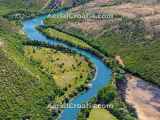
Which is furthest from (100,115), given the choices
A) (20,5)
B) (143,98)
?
(20,5)

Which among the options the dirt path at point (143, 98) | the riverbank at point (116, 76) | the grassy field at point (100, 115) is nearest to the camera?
the grassy field at point (100, 115)

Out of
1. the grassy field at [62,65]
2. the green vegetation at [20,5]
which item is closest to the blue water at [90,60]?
the grassy field at [62,65]

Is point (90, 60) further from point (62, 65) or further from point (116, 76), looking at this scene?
point (116, 76)

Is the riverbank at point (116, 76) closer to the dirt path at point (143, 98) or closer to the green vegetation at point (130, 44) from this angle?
the dirt path at point (143, 98)

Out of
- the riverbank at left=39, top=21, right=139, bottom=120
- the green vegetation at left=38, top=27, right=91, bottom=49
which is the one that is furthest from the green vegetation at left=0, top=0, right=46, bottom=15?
the green vegetation at left=38, top=27, right=91, bottom=49

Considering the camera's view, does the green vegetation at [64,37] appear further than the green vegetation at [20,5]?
No

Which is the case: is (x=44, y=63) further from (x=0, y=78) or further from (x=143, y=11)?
(x=143, y=11)

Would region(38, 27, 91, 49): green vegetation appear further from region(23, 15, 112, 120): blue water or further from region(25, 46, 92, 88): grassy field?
region(25, 46, 92, 88): grassy field
